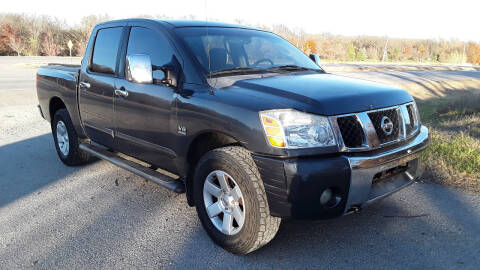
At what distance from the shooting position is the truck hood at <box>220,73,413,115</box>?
101 inches

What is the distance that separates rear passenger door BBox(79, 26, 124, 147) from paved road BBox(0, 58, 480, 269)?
0.69 meters

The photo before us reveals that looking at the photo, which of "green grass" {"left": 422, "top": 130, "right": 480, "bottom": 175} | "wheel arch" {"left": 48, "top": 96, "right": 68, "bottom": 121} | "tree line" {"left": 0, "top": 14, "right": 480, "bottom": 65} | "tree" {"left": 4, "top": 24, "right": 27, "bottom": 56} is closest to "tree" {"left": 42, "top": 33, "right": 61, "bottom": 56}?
"tree line" {"left": 0, "top": 14, "right": 480, "bottom": 65}

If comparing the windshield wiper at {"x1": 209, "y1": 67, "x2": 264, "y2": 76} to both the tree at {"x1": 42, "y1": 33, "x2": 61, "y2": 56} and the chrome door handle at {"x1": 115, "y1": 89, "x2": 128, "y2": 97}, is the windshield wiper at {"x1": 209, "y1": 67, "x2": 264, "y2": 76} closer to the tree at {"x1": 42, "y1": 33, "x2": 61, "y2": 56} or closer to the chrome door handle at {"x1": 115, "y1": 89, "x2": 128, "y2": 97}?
the chrome door handle at {"x1": 115, "y1": 89, "x2": 128, "y2": 97}

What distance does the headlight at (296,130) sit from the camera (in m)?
2.50

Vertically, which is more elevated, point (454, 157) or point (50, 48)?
point (50, 48)

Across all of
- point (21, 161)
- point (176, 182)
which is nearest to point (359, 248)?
point (176, 182)

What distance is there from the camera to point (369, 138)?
262 cm

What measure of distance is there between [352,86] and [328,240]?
126cm

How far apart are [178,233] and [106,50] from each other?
7.49 feet

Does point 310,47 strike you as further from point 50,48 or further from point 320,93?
point 320,93

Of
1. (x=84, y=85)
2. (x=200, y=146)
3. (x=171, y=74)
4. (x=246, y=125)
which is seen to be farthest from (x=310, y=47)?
(x=246, y=125)

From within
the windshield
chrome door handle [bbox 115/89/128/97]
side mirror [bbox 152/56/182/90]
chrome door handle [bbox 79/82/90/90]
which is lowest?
chrome door handle [bbox 115/89/128/97]

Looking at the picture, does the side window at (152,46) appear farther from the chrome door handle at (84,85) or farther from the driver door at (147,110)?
the chrome door handle at (84,85)

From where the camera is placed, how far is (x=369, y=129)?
264 cm
